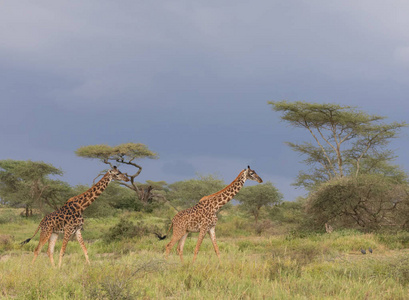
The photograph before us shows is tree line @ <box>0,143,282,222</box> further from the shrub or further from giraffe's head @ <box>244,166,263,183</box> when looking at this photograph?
giraffe's head @ <box>244,166,263,183</box>

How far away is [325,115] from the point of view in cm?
2628

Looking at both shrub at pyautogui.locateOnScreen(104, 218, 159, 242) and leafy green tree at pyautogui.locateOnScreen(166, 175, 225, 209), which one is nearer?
shrub at pyautogui.locateOnScreen(104, 218, 159, 242)

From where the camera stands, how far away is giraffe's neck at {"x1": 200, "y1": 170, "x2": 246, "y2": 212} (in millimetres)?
9906

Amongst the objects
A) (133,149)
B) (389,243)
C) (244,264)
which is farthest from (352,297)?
(133,149)

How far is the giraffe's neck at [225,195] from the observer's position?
991 centimetres

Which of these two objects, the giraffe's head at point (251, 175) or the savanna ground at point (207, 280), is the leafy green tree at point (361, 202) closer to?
the savanna ground at point (207, 280)

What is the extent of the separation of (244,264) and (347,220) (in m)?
12.9

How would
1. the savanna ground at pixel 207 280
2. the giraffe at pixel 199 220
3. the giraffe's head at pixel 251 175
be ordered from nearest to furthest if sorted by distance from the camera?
1. the savanna ground at pixel 207 280
2. the giraffe at pixel 199 220
3. the giraffe's head at pixel 251 175

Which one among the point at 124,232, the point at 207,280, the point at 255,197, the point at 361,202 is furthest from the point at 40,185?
the point at 207,280

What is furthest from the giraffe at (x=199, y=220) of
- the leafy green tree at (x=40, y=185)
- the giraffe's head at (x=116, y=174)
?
the leafy green tree at (x=40, y=185)

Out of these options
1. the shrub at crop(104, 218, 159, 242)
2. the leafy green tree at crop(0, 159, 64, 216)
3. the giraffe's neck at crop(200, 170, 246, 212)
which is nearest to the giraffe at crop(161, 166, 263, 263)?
the giraffe's neck at crop(200, 170, 246, 212)

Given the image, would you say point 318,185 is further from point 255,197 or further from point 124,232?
point 124,232

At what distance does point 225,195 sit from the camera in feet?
33.1

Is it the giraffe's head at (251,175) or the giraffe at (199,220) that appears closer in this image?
the giraffe at (199,220)
